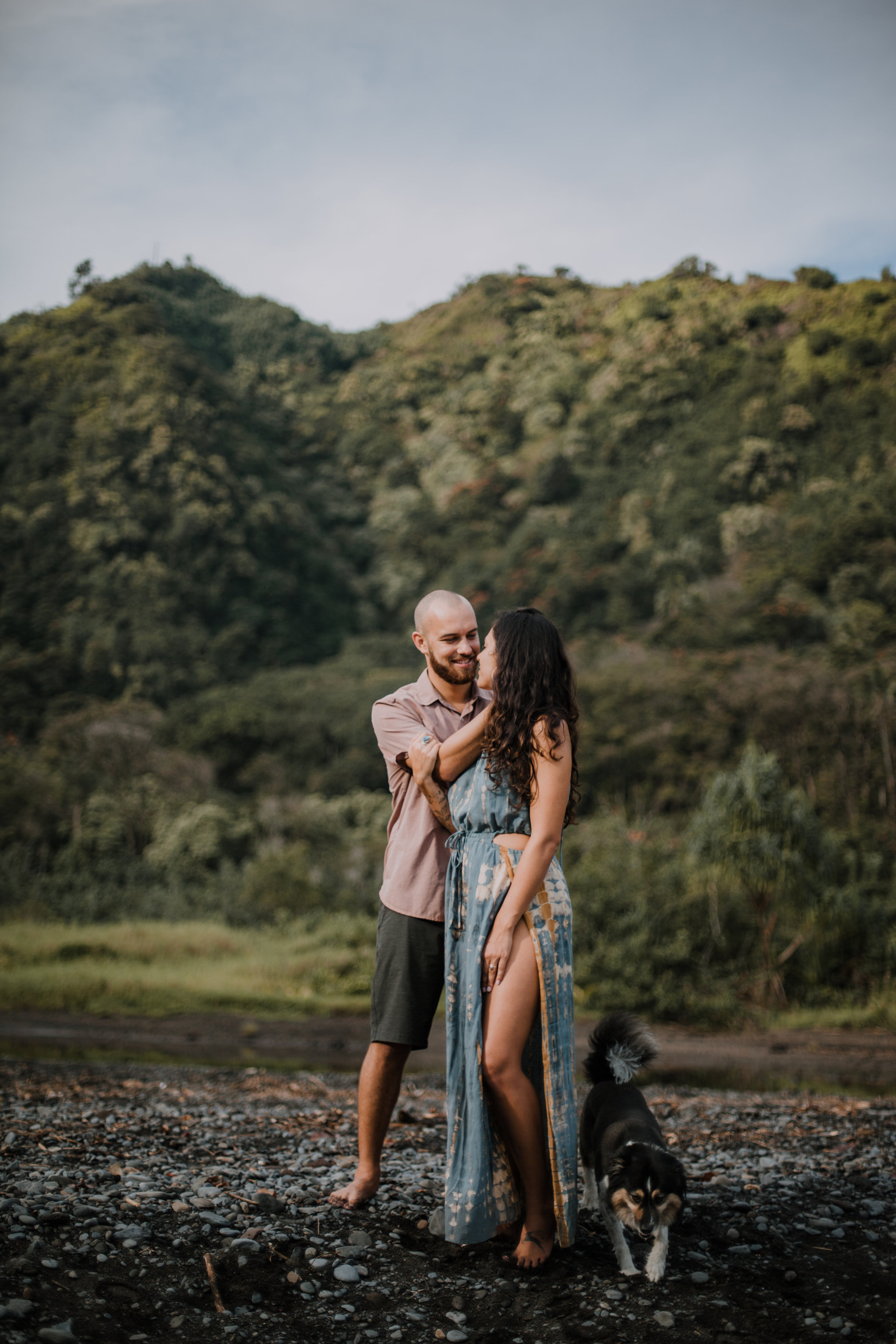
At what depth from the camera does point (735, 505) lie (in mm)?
40656

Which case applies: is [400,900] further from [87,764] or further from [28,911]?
[87,764]

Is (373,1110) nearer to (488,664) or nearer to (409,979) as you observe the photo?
(409,979)

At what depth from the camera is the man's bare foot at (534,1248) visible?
3465mm

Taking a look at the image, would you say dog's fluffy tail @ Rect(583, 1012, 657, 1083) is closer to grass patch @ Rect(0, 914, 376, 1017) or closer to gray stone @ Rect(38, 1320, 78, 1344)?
gray stone @ Rect(38, 1320, 78, 1344)

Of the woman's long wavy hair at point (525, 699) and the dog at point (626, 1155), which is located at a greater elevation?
the woman's long wavy hair at point (525, 699)

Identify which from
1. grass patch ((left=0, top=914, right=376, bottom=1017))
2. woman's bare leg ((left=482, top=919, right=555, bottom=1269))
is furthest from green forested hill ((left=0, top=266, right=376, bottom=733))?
woman's bare leg ((left=482, top=919, right=555, bottom=1269))

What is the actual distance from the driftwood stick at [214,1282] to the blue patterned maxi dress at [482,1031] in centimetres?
81

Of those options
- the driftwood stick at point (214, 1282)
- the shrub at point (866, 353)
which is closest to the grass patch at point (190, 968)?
the driftwood stick at point (214, 1282)

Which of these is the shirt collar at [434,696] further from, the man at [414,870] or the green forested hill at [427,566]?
the green forested hill at [427,566]

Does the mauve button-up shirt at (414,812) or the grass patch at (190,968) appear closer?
the mauve button-up shirt at (414,812)

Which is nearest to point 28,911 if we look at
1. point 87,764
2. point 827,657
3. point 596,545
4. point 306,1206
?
point 87,764

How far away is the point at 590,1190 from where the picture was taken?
4117 mm

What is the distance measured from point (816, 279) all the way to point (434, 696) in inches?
2032

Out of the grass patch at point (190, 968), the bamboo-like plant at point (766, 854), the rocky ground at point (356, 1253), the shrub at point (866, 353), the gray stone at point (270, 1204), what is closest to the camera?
Result: the rocky ground at point (356, 1253)
